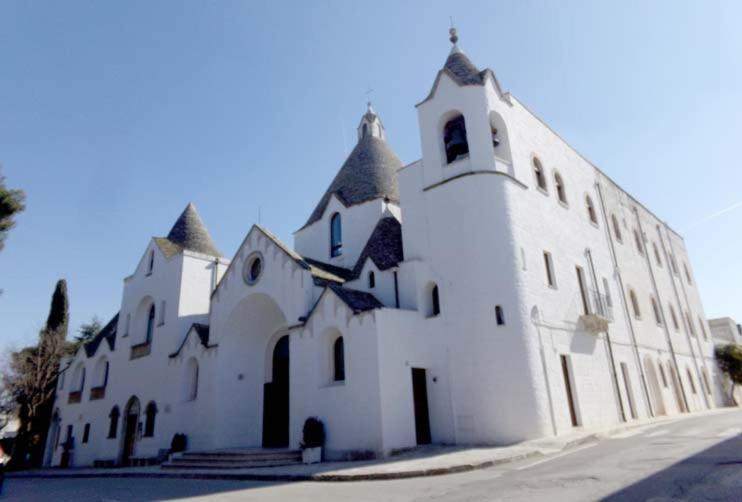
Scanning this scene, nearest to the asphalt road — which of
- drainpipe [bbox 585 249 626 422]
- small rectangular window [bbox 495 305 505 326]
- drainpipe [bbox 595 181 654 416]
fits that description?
small rectangular window [bbox 495 305 505 326]

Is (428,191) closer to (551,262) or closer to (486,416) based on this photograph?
(551,262)

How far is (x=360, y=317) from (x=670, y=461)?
9.12m

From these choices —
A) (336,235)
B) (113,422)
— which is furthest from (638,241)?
(113,422)

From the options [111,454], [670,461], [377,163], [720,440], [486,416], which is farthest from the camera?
[377,163]

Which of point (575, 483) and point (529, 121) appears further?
point (529, 121)

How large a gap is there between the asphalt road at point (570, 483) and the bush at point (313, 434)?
323cm

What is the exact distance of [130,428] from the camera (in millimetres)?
24375

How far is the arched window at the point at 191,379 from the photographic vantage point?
70.9 ft

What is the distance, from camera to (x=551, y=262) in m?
18.7

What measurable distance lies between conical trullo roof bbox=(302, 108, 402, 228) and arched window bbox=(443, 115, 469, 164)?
4.70 metres

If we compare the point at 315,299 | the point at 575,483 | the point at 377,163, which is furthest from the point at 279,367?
the point at 575,483

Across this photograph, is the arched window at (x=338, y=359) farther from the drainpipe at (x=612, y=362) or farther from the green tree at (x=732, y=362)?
the green tree at (x=732, y=362)

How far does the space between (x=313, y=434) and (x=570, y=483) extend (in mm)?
9616

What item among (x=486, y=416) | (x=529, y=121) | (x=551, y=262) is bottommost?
(x=486, y=416)
